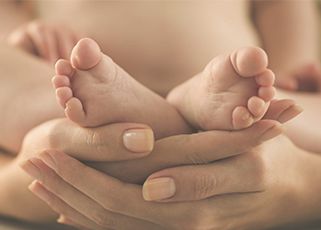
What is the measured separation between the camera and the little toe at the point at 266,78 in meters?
0.55

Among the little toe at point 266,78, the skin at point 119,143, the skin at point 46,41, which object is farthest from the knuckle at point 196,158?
the skin at point 46,41

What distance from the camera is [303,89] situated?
0.96 metres

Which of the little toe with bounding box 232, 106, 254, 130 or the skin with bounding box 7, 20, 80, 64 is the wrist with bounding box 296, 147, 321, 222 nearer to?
the little toe with bounding box 232, 106, 254, 130

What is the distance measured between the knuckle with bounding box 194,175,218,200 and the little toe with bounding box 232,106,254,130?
0.06 m

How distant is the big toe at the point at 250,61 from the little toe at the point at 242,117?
0.03 meters

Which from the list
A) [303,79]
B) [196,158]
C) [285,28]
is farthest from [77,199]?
[285,28]

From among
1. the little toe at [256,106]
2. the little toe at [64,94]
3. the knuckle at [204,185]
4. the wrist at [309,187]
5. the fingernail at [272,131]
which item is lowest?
the wrist at [309,187]

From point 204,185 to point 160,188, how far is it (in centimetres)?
4

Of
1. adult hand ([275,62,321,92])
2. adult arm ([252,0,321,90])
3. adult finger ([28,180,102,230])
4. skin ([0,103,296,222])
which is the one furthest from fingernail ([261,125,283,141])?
adult arm ([252,0,321,90])

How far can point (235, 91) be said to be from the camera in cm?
57

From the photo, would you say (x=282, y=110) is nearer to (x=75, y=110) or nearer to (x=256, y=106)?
(x=256, y=106)

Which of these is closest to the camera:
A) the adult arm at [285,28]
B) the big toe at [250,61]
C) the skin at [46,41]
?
the big toe at [250,61]

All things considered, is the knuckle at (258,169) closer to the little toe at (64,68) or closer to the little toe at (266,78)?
the little toe at (266,78)

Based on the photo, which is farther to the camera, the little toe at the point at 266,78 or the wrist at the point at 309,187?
the wrist at the point at 309,187
